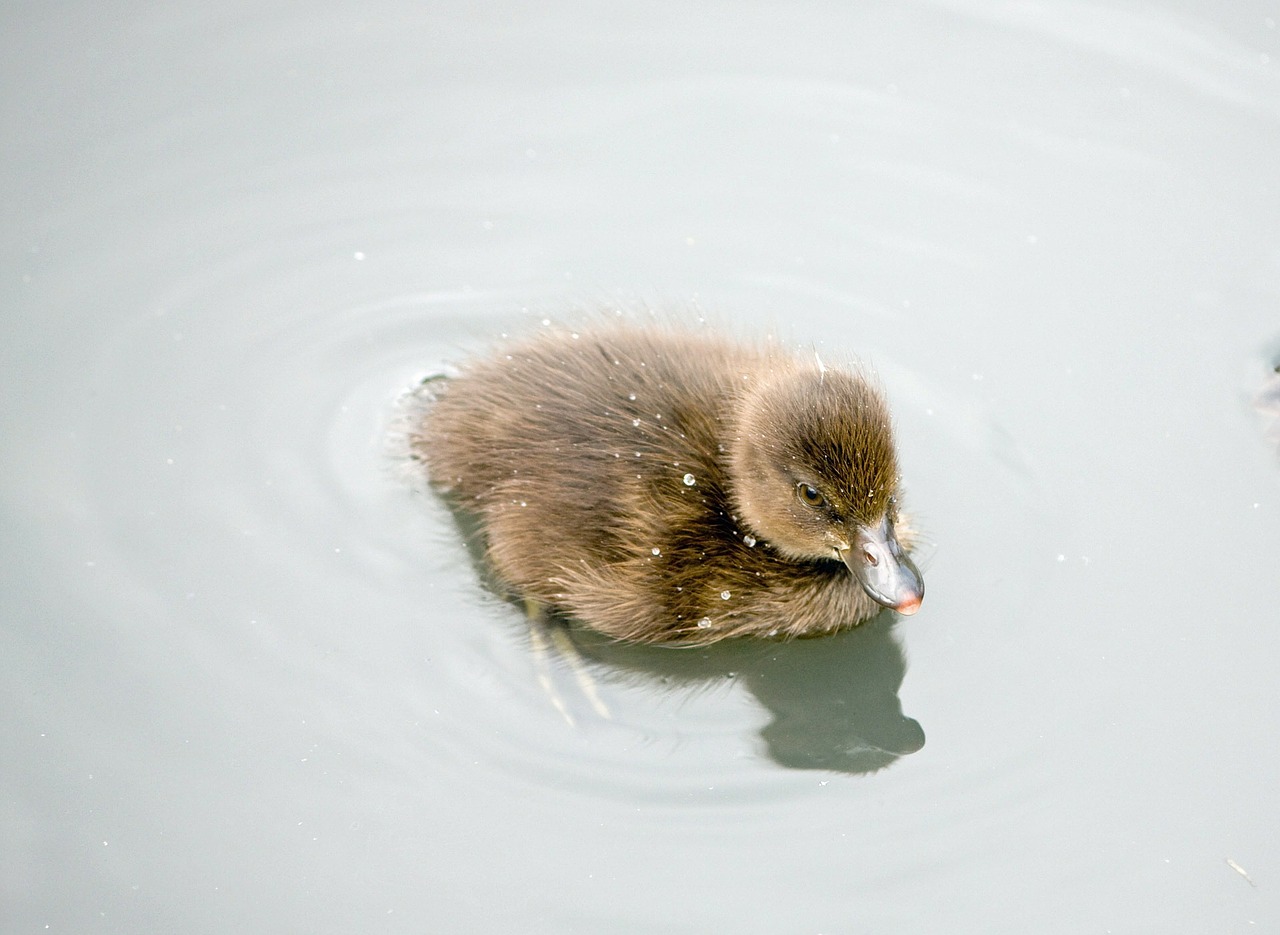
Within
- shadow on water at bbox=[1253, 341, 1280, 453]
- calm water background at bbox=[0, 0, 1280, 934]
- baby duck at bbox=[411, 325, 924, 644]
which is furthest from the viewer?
shadow on water at bbox=[1253, 341, 1280, 453]

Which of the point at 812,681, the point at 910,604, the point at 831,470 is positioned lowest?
the point at 812,681

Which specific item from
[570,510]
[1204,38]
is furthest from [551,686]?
[1204,38]

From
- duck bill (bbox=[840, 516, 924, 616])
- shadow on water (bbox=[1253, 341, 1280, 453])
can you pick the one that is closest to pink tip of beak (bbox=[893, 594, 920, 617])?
duck bill (bbox=[840, 516, 924, 616])

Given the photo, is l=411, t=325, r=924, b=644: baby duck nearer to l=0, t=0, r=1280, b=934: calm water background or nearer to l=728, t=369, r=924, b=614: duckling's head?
l=728, t=369, r=924, b=614: duckling's head

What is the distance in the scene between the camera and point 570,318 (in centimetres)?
405

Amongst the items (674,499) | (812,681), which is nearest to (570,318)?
(674,499)

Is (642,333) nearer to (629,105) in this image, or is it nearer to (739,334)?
(739,334)

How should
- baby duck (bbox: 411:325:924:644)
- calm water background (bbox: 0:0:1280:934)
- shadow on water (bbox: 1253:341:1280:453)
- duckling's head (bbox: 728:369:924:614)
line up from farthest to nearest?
shadow on water (bbox: 1253:341:1280:453), baby duck (bbox: 411:325:924:644), duckling's head (bbox: 728:369:924:614), calm water background (bbox: 0:0:1280:934)

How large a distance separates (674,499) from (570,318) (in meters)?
0.85

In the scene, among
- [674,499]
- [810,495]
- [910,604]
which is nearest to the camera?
[910,604]

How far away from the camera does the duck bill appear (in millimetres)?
3217

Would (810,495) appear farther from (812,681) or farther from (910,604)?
(812,681)

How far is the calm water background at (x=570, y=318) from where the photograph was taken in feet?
10.1

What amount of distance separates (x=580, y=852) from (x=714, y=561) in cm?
79
